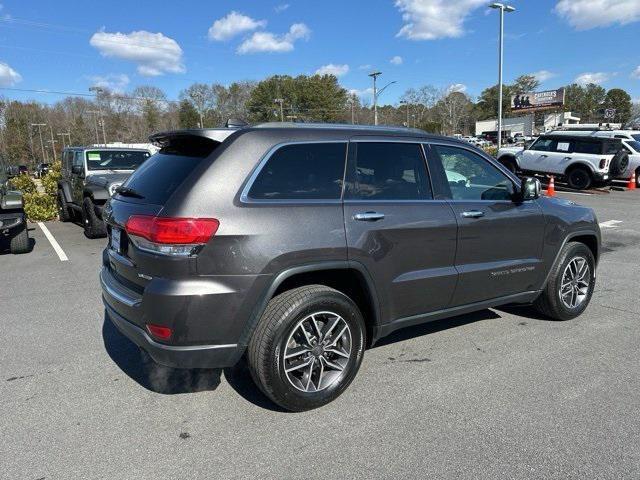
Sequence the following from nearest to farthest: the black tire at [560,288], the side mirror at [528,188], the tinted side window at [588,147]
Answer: the side mirror at [528,188], the black tire at [560,288], the tinted side window at [588,147]

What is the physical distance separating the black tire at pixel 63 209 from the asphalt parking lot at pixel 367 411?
24.9 ft

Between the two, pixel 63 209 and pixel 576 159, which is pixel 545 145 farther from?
pixel 63 209

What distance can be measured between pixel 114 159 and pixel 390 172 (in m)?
9.10

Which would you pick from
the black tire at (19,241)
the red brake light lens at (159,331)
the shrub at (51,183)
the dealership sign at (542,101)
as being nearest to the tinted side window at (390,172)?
the red brake light lens at (159,331)

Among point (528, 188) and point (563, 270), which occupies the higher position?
point (528, 188)

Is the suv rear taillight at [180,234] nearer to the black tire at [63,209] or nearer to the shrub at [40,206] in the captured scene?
the black tire at [63,209]

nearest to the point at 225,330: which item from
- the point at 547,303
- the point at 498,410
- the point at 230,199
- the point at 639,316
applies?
the point at 230,199

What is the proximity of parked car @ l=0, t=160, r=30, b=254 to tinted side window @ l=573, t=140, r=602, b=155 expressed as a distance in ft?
55.0

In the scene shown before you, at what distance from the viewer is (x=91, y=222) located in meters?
9.23

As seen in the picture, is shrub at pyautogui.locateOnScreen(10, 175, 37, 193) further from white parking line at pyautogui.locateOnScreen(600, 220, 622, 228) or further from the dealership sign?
the dealership sign

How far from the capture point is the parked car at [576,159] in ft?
52.7

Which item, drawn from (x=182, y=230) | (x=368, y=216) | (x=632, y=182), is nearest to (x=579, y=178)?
(x=632, y=182)

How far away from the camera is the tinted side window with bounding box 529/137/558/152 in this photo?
57.0 feet

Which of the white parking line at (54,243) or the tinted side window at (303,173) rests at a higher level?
the tinted side window at (303,173)
